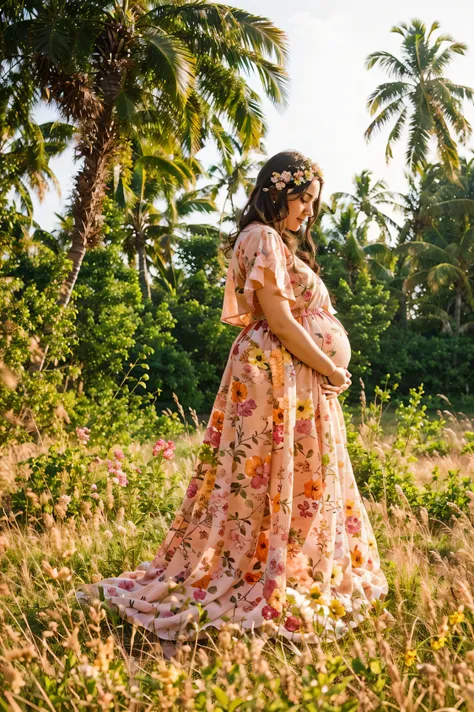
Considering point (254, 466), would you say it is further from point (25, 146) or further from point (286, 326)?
point (25, 146)

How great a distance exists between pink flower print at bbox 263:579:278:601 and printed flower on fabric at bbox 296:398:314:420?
673 millimetres

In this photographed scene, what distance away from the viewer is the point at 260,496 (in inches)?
102

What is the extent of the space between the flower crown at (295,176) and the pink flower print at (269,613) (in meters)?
1.71

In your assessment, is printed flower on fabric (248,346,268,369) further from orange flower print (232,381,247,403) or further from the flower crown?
the flower crown

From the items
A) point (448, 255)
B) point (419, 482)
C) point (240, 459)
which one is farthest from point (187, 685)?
point (448, 255)

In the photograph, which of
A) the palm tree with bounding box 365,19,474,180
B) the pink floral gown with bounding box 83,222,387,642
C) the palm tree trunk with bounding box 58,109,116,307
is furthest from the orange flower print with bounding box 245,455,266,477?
the palm tree with bounding box 365,19,474,180

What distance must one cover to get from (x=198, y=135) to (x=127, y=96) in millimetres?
1553

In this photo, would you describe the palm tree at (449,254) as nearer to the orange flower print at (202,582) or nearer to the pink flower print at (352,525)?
the pink flower print at (352,525)

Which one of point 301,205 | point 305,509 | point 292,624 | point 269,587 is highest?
point 301,205

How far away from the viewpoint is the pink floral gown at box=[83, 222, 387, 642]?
2.51m

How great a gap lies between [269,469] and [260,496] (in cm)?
12

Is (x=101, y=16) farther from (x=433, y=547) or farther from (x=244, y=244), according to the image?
(x=433, y=547)

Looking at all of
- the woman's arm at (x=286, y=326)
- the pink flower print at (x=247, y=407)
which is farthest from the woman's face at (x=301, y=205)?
the pink flower print at (x=247, y=407)

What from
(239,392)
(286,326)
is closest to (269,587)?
(239,392)
